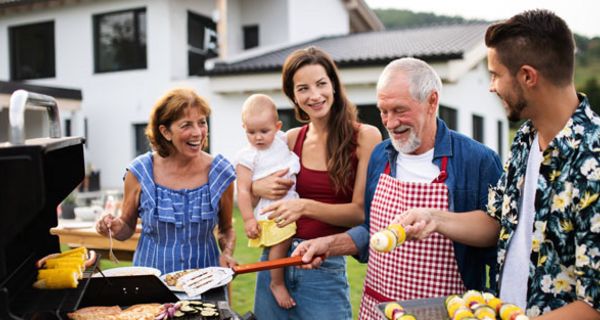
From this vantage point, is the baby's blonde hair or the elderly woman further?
the baby's blonde hair

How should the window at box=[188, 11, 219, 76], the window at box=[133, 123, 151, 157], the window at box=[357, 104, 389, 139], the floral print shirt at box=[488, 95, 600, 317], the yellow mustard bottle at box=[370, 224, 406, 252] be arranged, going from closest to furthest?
the floral print shirt at box=[488, 95, 600, 317] → the yellow mustard bottle at box=[370, 224, 406, 252] → the window at box=[357, 104, 389, 139] → the window at box=[188, 11, 219, 76] → the window at box=[133, 123, 151, 157]

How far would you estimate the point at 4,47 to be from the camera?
17.6 meters

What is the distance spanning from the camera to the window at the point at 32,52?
55.8 feet

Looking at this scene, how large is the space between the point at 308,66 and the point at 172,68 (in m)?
12.9

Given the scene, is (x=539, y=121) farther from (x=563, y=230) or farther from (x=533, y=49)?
(x=563, y=230)

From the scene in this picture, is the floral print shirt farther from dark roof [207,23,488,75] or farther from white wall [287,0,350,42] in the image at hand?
white wall [287,0,350,42]

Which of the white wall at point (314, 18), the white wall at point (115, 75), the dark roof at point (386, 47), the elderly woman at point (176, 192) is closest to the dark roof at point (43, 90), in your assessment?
the white wall at point (115, 75)

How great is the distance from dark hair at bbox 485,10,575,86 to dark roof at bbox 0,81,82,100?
12514mm

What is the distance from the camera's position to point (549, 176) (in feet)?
6.04

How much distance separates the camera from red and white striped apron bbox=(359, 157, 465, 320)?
245cm

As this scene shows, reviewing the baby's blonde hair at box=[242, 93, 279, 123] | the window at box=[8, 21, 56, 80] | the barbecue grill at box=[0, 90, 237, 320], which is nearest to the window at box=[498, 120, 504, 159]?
the window at box=[8, 21, 56, 80]

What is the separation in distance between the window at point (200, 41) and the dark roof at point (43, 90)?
318cm

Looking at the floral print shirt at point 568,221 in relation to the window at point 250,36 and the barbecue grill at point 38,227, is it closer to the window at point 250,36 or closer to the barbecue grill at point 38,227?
the barbecue grill at point 38,227

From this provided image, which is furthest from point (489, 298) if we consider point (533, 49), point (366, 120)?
point (366, 120)
